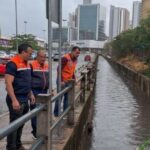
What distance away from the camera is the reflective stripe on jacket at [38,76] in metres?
6.58

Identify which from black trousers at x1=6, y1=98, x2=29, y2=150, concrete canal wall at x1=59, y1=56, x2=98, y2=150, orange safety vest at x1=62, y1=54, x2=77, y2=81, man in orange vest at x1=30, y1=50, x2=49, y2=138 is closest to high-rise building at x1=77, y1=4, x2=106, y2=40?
concrete canal wall at x1=59, y1=56, x2=98, y2=150

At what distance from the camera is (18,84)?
5551 mm

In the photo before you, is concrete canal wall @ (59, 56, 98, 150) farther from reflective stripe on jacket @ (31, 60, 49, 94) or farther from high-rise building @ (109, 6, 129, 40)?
high-rise building @ (109, 6, 129, 40)

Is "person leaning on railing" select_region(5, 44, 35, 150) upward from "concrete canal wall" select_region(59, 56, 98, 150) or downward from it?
upward

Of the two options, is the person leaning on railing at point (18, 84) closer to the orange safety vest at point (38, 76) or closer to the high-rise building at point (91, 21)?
the orange safety vest at point (38, 76)

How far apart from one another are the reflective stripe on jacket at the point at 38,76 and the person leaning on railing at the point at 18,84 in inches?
34.7

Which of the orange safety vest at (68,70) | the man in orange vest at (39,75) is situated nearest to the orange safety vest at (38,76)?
the man in orange vest at (39,75)

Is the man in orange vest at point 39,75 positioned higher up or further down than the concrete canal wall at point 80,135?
higher up

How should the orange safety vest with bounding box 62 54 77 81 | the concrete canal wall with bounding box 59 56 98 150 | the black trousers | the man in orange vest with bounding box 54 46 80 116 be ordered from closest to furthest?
the black trousers < the concrete canal wall with bounding box 59 56 98 150 < the man in orange vest with bounding box 54 46 80 116 < the orange safety vest with bounding box 62 54 77 81

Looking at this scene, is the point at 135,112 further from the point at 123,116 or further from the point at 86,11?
the point at 86,11

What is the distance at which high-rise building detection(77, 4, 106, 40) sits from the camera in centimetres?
15215

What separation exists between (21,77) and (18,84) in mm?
114

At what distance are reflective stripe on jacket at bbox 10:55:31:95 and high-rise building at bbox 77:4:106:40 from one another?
459 feet

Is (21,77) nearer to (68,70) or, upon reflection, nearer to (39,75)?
(39,75)
